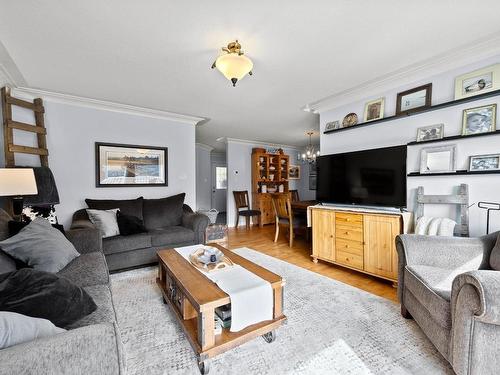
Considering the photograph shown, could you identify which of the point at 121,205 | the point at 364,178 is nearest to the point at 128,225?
the point at 121,205

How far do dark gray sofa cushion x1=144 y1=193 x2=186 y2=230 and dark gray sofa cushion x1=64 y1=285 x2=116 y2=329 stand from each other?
5.82 feet

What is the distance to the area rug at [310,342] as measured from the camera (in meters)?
1.33

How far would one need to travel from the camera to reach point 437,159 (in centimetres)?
233

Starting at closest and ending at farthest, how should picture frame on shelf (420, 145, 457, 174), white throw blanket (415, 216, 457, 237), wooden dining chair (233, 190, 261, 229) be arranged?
white throw blanket (415, 216, 457, 237) → picture frame on shelf (420, 145, 457, 174) → wooden dining chair (233, 190, 261, 229)

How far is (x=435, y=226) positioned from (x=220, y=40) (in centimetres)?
261

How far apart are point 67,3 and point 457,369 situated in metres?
3.14

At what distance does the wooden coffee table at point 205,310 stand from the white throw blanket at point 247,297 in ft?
0.13

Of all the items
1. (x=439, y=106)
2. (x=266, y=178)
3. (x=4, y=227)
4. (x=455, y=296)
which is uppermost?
(x=439, y=106)

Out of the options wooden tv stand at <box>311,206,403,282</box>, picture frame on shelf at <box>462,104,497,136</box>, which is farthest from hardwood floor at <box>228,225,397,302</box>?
picture frame on shelf at <box>462,104,497,136</box>

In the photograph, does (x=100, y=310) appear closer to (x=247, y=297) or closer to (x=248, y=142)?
(x=247, y=297)

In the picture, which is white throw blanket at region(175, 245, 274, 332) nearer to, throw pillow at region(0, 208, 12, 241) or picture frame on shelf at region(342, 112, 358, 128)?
throw pillow at region(0, 208, 12, 241)

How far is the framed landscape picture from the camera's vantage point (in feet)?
11.1

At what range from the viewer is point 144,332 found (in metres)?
1.65

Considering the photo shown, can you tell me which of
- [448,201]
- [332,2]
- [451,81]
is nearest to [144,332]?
[332,2]
